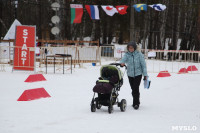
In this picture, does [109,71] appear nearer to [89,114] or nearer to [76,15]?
[89,114]

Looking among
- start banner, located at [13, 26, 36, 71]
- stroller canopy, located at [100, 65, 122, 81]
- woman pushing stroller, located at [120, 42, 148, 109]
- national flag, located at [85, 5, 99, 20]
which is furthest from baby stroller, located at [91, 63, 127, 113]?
national flag, located at [85, 5, 99, 20]

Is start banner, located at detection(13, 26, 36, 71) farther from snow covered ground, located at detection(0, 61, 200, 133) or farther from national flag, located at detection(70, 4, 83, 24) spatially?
national flag, located at detection(70, 4, 83, 24)

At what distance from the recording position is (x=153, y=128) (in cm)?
691

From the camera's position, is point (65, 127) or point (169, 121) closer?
point (65, 127)

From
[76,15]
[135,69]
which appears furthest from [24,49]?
[76,15]

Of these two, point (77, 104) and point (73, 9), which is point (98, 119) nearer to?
point (77, 104)

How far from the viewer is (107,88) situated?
822cm

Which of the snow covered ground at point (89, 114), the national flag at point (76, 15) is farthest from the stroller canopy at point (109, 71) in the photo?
the national flag at point (76, 15)

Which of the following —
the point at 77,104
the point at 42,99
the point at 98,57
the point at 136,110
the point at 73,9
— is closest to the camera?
the point at 136,110

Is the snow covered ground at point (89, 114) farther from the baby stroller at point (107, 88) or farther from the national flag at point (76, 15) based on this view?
the national flag at point (76, 15)

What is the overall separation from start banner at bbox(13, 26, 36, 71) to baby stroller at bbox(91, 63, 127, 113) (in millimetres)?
9611

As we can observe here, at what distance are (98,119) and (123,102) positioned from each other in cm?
120

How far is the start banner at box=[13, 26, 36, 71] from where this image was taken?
58.6 feet

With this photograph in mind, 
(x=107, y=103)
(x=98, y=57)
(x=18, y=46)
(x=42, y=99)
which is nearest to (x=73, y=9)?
(x=98, y=57)
